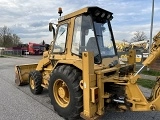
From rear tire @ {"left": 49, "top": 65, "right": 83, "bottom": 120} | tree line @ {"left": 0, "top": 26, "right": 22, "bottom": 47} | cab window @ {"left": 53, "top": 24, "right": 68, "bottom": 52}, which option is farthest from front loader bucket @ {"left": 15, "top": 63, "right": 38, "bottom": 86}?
tree line @ {"left": 0, "top": 26, "right": 22, "bottom": 47}

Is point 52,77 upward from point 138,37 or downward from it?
downward

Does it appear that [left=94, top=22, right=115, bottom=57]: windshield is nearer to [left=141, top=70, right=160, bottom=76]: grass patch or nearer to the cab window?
the cab window

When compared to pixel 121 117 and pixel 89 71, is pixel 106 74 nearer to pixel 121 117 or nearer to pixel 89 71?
pixel 89 71

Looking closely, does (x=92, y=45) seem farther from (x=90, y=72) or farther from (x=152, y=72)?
(x=152, y=72)

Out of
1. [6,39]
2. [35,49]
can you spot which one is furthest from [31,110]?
[6,39]

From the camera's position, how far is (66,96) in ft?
15.7

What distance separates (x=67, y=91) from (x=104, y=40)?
1572 millimetres

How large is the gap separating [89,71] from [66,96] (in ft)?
3.98

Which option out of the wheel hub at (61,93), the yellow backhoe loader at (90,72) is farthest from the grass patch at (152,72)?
the wheel hub at (61,93)

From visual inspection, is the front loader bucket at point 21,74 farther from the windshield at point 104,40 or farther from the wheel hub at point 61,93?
the windshield at point 104,40

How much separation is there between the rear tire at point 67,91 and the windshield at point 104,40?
36.5 inches

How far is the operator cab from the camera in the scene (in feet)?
15.5

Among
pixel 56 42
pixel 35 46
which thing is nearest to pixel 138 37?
pixel 35 46

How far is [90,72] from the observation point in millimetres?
3906
